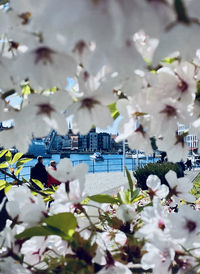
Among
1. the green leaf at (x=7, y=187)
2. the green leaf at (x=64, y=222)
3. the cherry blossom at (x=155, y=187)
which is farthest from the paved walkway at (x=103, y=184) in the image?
the green leaf at (x=64, y=222)

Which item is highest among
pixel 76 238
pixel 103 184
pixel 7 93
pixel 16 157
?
pixel 7 93

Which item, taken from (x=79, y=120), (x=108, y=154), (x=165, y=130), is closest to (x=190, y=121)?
(x=165, y=130)

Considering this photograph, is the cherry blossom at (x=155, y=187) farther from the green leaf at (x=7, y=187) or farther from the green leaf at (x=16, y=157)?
the green leaf at (x=16, y=157)

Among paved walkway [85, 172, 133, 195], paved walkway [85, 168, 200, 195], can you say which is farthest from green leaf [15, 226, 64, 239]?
paved walkway [85, 172, 133, 195]

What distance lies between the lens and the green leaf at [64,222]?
1.50 feet

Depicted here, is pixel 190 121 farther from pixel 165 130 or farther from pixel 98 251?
pixel 98 251

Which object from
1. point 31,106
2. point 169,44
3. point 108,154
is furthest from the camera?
point 108,154

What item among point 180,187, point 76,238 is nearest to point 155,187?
point 180,187

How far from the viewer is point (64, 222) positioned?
1.51 ft

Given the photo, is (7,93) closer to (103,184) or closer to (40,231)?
(40,231)

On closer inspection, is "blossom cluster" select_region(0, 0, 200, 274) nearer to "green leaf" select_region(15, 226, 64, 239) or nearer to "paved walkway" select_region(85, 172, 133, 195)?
"green leaf" select_region(15, 226, 64, 239)

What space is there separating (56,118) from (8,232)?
188 mm

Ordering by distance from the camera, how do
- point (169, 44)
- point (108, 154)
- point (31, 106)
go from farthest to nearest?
1. point (108, 154)
2. point (31, 106)
3. point (169, 44)

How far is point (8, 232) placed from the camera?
483mm
